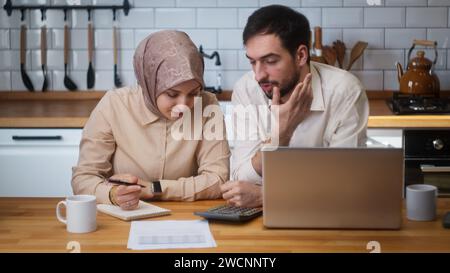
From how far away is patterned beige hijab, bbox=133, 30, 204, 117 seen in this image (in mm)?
2650

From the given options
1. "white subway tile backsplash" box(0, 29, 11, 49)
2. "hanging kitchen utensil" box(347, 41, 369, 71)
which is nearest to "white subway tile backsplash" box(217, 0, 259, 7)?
"hanging kitchen utensil" box(347, 41, 369, 71)

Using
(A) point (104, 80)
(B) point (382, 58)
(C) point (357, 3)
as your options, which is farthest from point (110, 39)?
(B) point (382, 58)

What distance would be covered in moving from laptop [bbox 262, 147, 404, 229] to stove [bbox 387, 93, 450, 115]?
1.73 metres

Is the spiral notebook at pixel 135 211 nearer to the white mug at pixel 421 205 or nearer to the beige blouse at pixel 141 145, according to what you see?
the beige blouse at pixel 141 145

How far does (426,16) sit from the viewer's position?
433cm

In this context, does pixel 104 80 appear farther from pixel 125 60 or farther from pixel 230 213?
pixel 230 213

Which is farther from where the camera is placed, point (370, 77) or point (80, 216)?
point (370, 77)

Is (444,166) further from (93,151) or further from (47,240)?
(47,240)

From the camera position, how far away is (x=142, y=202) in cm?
244

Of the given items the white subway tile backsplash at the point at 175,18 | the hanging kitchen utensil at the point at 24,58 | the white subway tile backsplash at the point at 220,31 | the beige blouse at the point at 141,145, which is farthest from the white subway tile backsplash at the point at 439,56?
the hanging kitchen utensil at the point at 24,58

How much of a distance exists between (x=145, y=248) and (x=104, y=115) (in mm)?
932

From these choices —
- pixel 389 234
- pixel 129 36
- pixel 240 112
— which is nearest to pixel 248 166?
pixel 240 112

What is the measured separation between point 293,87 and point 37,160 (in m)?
1.55

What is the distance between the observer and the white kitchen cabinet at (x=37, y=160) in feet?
12.3
